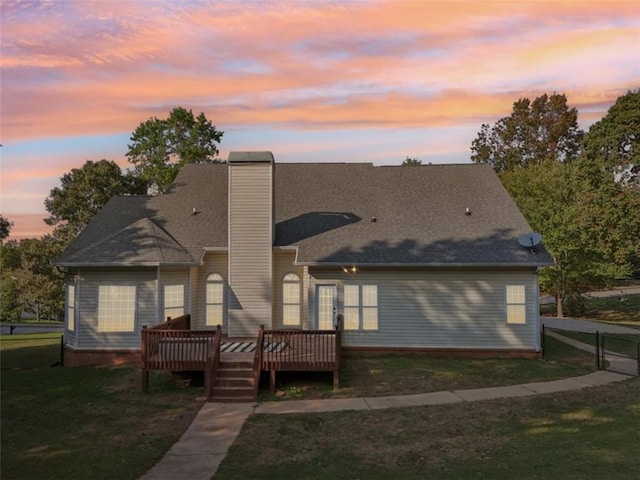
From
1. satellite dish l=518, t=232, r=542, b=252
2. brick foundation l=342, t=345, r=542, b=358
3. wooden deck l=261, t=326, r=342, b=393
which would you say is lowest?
brick foundation l=342, t=345, r=542, b=358

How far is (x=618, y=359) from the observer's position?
17.7 m

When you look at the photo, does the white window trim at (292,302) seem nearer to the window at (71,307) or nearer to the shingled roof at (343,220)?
the shingled roof at (343,220)

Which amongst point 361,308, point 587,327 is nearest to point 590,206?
point 587,327

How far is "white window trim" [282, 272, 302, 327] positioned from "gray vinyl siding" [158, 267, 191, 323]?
346 centimetres

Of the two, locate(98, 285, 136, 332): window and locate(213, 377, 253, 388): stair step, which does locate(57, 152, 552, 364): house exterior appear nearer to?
locate(98, 285, 136, 332): window

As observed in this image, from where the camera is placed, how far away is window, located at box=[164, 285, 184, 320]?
57.1ft

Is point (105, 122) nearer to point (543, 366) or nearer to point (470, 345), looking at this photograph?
point (470, 345)

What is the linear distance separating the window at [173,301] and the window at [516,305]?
1152 cm

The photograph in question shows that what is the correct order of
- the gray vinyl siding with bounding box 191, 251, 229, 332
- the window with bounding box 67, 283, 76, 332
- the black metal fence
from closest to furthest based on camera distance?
the black metal fence, the window with bounding box 67, 283, 76, 332, the gray vinyl siding with bounding box 191, 251, 229, 332

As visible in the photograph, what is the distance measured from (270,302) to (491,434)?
32.9ft

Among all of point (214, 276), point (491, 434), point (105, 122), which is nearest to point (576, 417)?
point (491, 434)

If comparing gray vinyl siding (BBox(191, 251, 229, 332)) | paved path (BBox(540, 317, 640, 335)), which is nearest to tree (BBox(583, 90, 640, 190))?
paved path (BBox(540, 317, 640, 335))

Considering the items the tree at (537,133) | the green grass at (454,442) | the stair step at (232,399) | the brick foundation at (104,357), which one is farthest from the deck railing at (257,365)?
the tree at (537,133)

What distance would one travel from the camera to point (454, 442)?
31.2 ft
